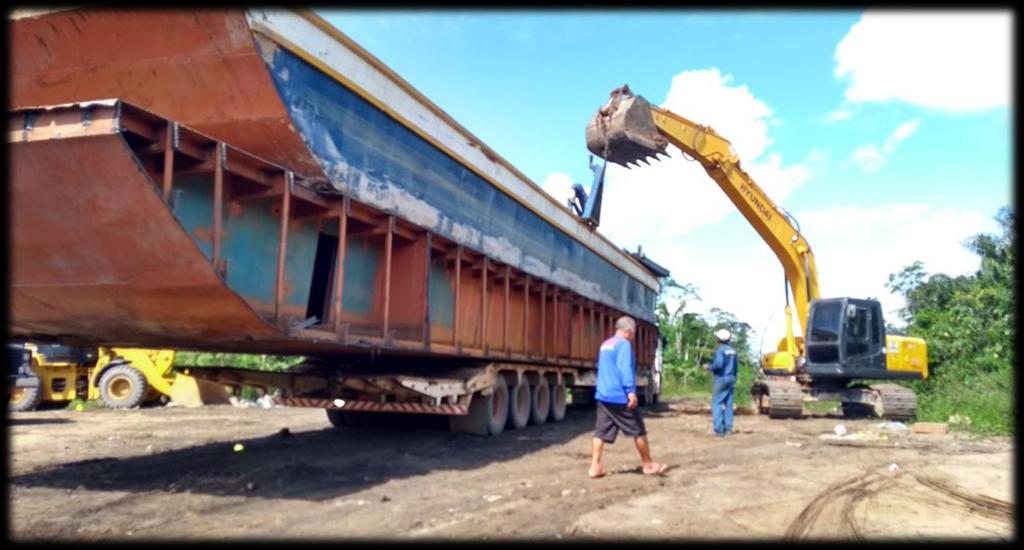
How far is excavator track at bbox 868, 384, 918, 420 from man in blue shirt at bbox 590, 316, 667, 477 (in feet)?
27.4

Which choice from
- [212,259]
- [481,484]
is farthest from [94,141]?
[481,484]

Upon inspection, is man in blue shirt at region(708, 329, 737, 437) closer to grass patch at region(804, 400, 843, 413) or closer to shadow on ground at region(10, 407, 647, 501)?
shadow on ground at region(10, 407, 647, 501)

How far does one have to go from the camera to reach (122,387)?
53.9 ft

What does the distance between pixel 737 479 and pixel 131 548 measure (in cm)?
476

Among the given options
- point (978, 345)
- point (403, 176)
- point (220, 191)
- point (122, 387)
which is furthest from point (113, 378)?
point (978, 345)

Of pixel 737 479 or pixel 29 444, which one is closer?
pixel 737 479

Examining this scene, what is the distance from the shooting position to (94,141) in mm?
4156

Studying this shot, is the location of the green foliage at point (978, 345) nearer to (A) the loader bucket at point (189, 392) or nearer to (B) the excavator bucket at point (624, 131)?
(B) the excavator bucket at point (624, 131)

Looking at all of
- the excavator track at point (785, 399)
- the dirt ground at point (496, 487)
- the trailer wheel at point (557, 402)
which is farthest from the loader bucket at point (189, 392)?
the excavator track at point (785, 399)

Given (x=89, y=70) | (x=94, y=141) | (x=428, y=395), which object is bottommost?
(x=428, y=395)

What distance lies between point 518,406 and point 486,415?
51.3 inches

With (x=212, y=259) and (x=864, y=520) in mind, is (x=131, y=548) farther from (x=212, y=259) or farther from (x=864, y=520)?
(x=864, y=520)

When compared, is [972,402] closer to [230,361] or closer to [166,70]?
[166,70]

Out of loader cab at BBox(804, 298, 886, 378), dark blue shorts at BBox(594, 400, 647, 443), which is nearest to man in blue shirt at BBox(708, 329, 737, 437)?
loader cab at BBox(804, 298, 886, 378)
